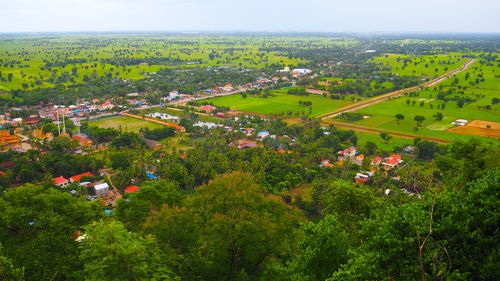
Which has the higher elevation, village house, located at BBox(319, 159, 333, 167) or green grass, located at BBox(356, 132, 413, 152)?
green grass, located at BBox(356, 132, 413, 152)

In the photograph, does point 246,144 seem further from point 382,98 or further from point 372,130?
point 382,98

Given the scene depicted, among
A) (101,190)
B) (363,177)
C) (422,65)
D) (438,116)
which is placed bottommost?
(101,190)

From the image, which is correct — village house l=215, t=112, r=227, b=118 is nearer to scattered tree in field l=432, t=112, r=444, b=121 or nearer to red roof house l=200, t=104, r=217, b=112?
red roof house l=200, t=104, r=217, b=112

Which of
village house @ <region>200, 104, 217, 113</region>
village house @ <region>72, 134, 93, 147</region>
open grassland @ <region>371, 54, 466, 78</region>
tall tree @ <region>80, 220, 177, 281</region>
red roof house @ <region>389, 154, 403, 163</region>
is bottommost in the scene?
village house @ <region>72, 134, 93, 147</region>

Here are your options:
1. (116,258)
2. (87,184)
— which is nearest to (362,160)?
(87,184)

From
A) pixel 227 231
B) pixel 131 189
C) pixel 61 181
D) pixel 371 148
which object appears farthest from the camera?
pixel 371 148

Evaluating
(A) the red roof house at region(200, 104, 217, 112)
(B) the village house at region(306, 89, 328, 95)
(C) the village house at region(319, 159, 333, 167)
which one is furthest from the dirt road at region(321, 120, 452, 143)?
(B) the village house at region(306, 89, 328, 95)
